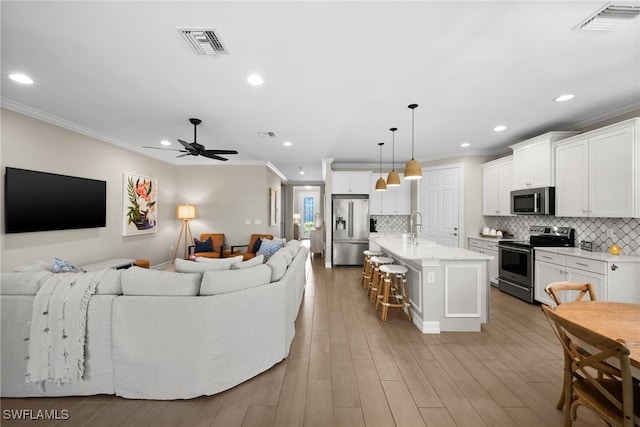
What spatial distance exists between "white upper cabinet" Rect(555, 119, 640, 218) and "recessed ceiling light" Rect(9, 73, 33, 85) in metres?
6.54

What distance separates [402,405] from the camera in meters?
1.86

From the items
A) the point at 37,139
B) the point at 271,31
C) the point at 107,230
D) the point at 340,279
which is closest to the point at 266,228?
the point at 340,279

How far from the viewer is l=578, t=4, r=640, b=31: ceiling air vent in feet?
5.60

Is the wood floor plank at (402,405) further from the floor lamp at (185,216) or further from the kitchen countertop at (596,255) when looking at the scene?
the floor lamp at (185,216)

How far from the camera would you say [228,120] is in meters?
3.77

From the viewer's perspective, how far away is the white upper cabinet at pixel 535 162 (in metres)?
3.91

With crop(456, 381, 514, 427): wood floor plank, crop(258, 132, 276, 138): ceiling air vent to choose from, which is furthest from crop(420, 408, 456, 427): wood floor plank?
crop(258, 132, 276, 138): ceiling air vent

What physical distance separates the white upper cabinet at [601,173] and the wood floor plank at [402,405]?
335 cm

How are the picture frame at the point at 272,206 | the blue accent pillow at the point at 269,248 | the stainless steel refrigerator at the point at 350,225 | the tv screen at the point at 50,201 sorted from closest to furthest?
the tv screen at the point at 50,201 < the blue accent pillow at the point at 269,248 < the stainless steel refrigerator at the point at 350,225 < the picture frame at the point at 272,206

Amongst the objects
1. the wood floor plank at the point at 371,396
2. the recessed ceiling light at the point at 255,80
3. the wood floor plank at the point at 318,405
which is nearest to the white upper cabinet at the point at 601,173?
the wood floor plank at the point at 371,396

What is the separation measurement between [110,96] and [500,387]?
15.9 ft

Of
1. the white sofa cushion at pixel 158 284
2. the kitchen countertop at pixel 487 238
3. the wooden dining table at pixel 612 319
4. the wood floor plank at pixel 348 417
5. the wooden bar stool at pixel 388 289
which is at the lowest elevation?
the wood floor plank at pixel 348 417

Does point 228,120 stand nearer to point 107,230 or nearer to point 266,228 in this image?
point 107,230

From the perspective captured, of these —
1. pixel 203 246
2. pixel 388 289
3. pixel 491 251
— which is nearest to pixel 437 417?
pixel 388 289
